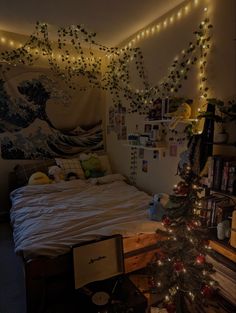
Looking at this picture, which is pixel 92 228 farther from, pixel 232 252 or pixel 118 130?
pixel 118 130

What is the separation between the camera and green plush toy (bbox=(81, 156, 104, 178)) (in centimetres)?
348

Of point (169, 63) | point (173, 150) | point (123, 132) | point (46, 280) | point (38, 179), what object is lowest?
point (46, 280)

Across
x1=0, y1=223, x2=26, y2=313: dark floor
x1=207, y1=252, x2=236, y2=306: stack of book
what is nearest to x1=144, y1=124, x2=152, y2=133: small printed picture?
x1=207, y1=252, x2=236, y2=306: stack of book

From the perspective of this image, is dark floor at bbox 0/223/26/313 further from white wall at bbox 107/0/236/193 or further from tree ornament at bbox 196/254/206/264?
white wall at bbox 107/0/236/193

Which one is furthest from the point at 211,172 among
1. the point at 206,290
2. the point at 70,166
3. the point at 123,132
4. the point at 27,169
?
the point at 27,169

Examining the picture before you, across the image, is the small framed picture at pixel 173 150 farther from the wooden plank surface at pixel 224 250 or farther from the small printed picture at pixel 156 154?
the wooden plank surface at pixel 224 250

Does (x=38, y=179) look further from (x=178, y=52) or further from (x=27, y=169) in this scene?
(x=178, y=52)

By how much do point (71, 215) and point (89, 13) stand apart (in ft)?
6.88

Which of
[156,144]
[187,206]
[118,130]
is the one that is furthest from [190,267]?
[118,130]

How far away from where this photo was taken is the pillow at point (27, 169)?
3.20 m

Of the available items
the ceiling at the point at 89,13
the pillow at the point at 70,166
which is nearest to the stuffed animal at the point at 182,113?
the ceiling at the point at 89,13

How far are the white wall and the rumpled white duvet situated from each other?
342 mm

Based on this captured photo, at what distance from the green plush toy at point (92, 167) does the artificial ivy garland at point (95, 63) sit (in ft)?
3.06

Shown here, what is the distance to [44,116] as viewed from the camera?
3527mm
